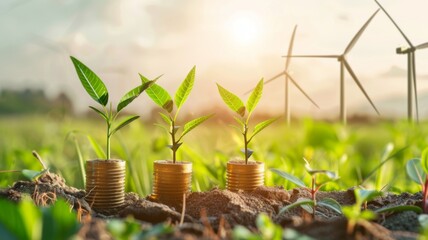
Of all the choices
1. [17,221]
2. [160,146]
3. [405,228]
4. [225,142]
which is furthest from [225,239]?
[225,142]

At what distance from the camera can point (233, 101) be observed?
5.99 feet

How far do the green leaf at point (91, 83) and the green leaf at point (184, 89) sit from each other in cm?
24

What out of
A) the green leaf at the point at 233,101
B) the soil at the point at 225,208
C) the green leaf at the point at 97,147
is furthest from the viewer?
the green leaf at the point at 97,147

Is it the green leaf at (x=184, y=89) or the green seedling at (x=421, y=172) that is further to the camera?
the green leaf at (x=184, y=89)

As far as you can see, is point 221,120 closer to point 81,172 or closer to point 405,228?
point 81,172

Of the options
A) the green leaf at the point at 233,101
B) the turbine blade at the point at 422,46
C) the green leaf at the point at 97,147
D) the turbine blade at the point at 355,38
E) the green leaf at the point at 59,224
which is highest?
the turbine blade at the point at 355,38

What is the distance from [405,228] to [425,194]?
0.51 ft

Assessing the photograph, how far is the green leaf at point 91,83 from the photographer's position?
5.63 feet

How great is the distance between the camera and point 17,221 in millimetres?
948

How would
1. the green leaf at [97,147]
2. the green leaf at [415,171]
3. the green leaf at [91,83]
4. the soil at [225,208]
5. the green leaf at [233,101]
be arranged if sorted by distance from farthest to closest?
the green leaf at [97,147] → the green leaf at [233,101] → the green leaf at [91,83] → the green leaf at [415,171] → the soil at [225,208]

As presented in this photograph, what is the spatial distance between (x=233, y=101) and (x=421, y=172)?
64cm

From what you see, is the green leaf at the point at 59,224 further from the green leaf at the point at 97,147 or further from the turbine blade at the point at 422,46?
the turbine blade at the point at 422,46

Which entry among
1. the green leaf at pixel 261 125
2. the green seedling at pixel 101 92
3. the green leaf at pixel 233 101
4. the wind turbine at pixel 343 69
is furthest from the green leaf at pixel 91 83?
the wind turbine at pixel 343 69

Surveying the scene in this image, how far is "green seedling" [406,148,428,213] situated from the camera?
1.49m
